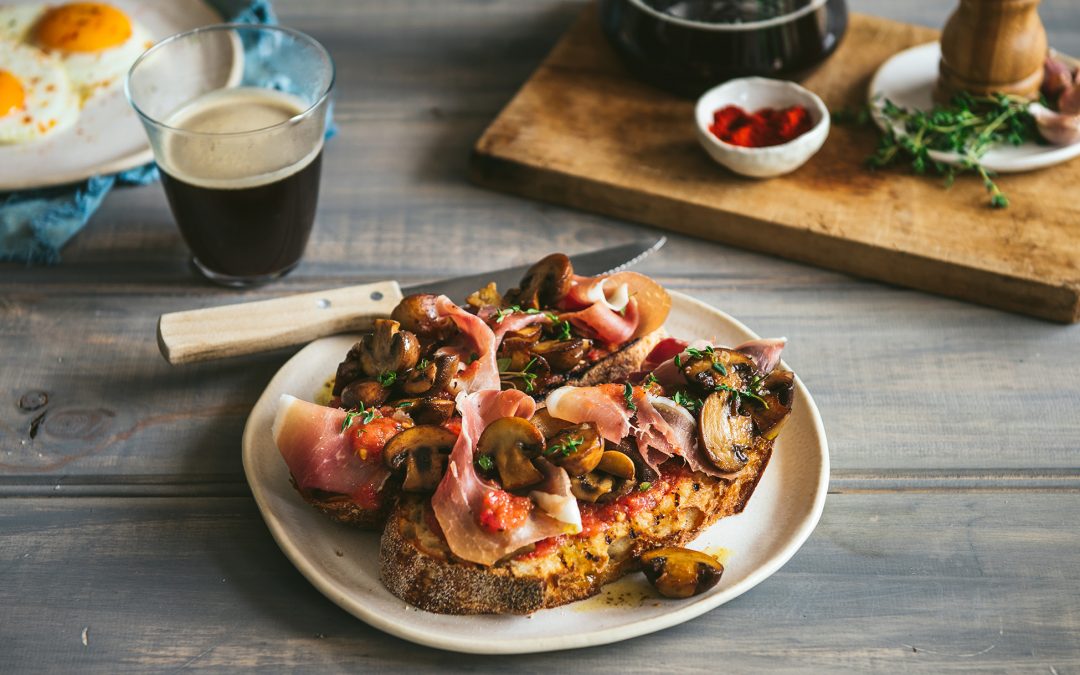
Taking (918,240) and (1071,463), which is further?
(918,240)

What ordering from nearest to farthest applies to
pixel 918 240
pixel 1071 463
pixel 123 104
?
1. pixel 1071 463
2. pixel 918 240
3. pixel 123 104

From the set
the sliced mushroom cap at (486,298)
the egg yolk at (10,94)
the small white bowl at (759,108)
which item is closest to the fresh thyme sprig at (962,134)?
the small white bowl at (759,108)

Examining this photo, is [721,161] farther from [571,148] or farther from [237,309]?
[237,309]

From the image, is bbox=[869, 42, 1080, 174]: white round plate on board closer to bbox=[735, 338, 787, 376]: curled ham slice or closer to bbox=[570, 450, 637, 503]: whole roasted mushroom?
bbox=[735, 338, 787, 376]: curled ham slice

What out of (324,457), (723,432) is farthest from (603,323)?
(324,457)

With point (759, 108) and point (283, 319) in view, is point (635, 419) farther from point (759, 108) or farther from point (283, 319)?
point (759, 108)

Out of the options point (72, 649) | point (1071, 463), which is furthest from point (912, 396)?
point (72, 649)
